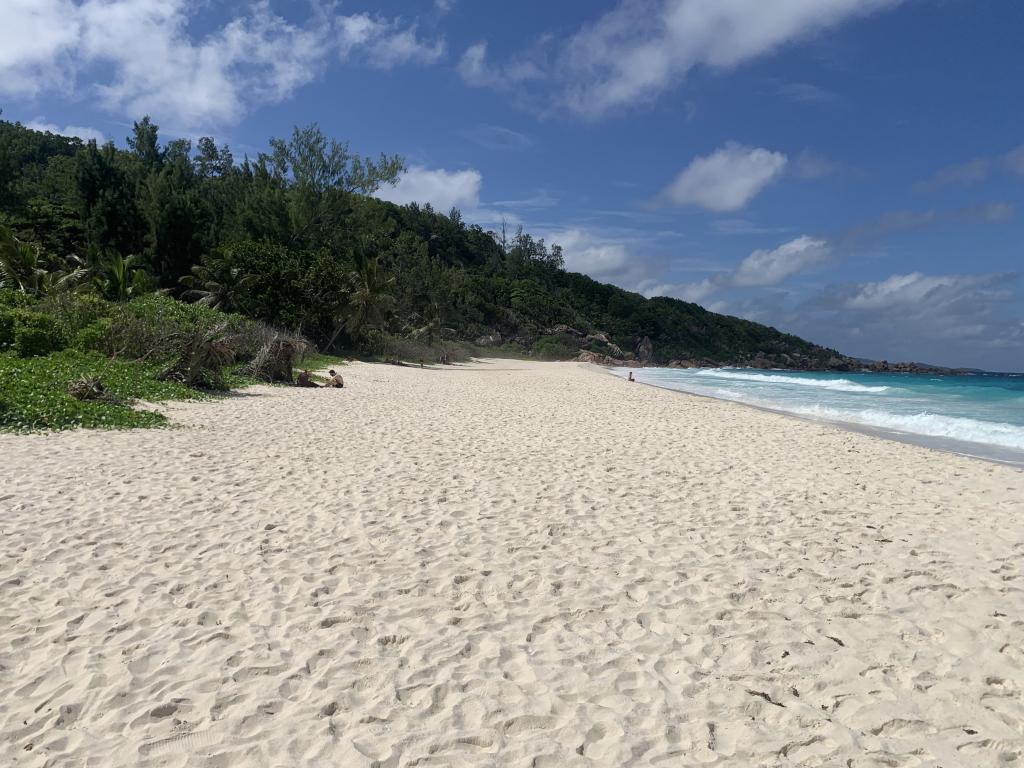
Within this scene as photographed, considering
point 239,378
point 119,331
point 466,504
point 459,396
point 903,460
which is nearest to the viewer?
point 466,504

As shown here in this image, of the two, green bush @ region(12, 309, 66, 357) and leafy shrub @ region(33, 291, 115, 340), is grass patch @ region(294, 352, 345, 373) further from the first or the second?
green bush @ region(12, 309, 66, 357)

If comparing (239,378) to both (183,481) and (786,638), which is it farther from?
(786,638)

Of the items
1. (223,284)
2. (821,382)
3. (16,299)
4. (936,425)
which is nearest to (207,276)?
(223,284)

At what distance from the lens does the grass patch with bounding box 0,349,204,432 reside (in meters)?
9.70

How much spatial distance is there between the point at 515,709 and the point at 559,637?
2.74 ft

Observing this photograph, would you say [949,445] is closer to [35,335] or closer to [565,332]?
[35,335]

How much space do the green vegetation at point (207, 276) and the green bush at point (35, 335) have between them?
0.14 feet

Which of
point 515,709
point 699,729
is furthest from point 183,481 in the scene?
point 699,729

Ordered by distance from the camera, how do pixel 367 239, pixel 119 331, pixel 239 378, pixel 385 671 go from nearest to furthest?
pixel 385 671
pixel 119 331
pixel 239 378
pixel 367 239

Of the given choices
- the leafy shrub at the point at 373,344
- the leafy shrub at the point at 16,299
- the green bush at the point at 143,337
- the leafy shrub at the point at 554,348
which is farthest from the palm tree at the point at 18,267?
the leafy shrub at the point at 554,348

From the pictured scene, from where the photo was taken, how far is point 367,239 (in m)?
50.1

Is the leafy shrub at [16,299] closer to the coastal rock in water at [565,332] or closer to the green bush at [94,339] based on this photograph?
the green bush at [94,339]

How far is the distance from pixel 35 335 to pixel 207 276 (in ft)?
63.6

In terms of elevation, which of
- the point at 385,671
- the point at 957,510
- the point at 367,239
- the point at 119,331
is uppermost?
the point at 367,239
